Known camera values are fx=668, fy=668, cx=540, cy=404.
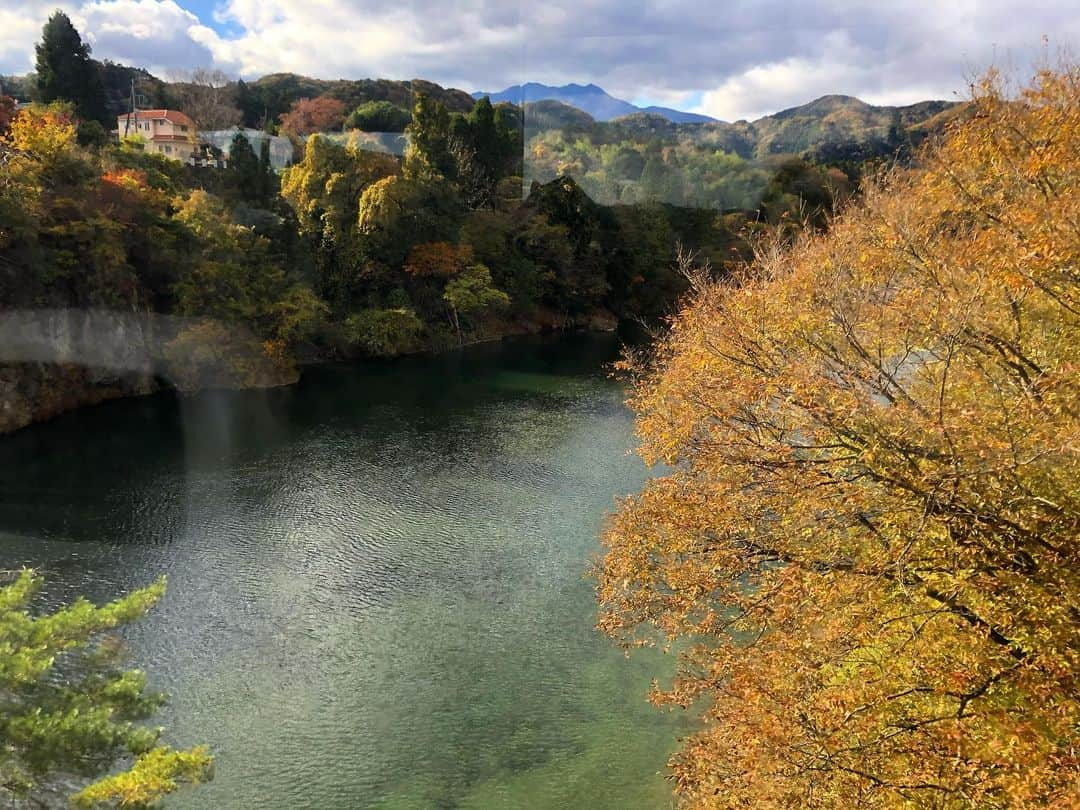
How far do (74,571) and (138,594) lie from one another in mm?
8102

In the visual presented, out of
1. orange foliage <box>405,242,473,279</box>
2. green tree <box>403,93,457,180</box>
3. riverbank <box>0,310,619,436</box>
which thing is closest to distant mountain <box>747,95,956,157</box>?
green tree <box>403,93,457,180</box>

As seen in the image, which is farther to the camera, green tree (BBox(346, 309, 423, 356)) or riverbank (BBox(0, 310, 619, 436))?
green tree (BBox(346, 309, 423, 356))

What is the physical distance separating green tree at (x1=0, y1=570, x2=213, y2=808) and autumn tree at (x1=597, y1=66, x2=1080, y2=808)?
14.8 ft

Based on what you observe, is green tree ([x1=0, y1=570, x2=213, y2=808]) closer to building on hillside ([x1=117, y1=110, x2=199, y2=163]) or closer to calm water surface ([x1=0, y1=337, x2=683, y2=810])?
calm water surface ([x1=0, y1=337, x2=683, y2=810])

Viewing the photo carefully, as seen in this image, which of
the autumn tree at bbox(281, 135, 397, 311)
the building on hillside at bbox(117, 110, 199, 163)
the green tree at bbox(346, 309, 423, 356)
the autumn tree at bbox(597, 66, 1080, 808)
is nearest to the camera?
the autumn tree at bbox(597, 66, 1080, 808)

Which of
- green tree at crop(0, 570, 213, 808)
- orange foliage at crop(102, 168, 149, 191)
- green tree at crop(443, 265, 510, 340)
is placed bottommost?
green tree at crop(0, 570, 213, 808)

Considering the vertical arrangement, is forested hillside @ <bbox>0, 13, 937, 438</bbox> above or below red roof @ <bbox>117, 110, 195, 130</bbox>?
below

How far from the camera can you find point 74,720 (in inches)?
184

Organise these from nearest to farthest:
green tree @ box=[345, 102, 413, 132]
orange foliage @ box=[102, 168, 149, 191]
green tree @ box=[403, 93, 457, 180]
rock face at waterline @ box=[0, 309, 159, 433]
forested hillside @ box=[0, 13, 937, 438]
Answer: rock face at waterline @ box=[0, 309, 159, 433] < forested hillside @ box=[0, 13, 937, 438] < orange foliage @ box=[102, 168, 149, 191] < green tree @ box=[403, 93, 457, 180] < green tree @ box=[345, 102, 413, 132]

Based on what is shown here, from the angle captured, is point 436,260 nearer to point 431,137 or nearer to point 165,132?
point 431,137

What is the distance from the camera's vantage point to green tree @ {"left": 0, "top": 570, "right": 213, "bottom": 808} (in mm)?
4555

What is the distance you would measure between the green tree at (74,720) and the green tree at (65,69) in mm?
35699

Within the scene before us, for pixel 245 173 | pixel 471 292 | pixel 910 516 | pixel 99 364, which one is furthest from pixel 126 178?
pixel 910 516

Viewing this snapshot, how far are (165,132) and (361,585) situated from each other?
3720cm
